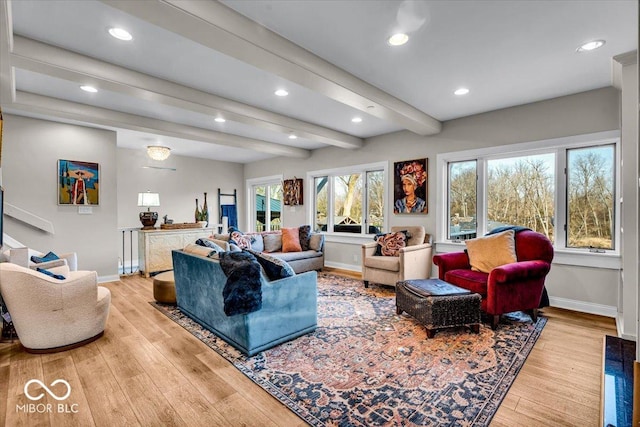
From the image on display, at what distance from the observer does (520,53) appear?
2.64m

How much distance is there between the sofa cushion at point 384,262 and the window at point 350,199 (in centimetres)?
123

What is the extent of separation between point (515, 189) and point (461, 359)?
2.77m

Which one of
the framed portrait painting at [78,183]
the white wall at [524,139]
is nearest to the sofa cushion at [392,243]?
the white wall at [524,139]

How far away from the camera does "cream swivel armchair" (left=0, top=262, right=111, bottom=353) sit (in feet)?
7.80

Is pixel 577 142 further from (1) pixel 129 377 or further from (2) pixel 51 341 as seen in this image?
(2) pixel 51 341

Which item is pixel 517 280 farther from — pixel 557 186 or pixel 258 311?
pixel 258 311

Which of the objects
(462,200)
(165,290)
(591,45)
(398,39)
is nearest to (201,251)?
(165,290)

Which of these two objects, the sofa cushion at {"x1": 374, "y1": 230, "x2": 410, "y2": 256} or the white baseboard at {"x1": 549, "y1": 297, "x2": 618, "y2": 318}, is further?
the sofa cushion at {"x1": 374, "y1": 230, "x2": 410, "y2": 256}

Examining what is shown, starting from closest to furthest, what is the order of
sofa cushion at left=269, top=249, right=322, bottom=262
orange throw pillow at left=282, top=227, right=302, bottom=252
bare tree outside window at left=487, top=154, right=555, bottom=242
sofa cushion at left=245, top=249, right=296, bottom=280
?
sofa cushion at left=245, top=249, right=296, bottom=280, bare tree outside window at left=487, top=154, right=555, bottom=242, sofa cushion at left=269, top=249, right=322, bottom=262, orange throw pillow at left=282, top=227, right=302, bottom=252

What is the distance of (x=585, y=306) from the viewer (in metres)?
3.50

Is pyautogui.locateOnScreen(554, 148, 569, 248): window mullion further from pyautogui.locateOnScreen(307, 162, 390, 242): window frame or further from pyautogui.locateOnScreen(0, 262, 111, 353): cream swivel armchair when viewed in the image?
pyautogui.locateOnScreen(0, 262, 111, 353): cream swivel armchair

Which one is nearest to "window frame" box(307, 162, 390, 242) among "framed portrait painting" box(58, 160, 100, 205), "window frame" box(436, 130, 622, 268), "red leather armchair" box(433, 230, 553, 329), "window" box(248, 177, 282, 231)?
"window frame" box(436, 130, 622, 268)

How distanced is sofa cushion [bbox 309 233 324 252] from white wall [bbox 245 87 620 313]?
1.68ft

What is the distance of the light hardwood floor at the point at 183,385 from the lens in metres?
1.75
